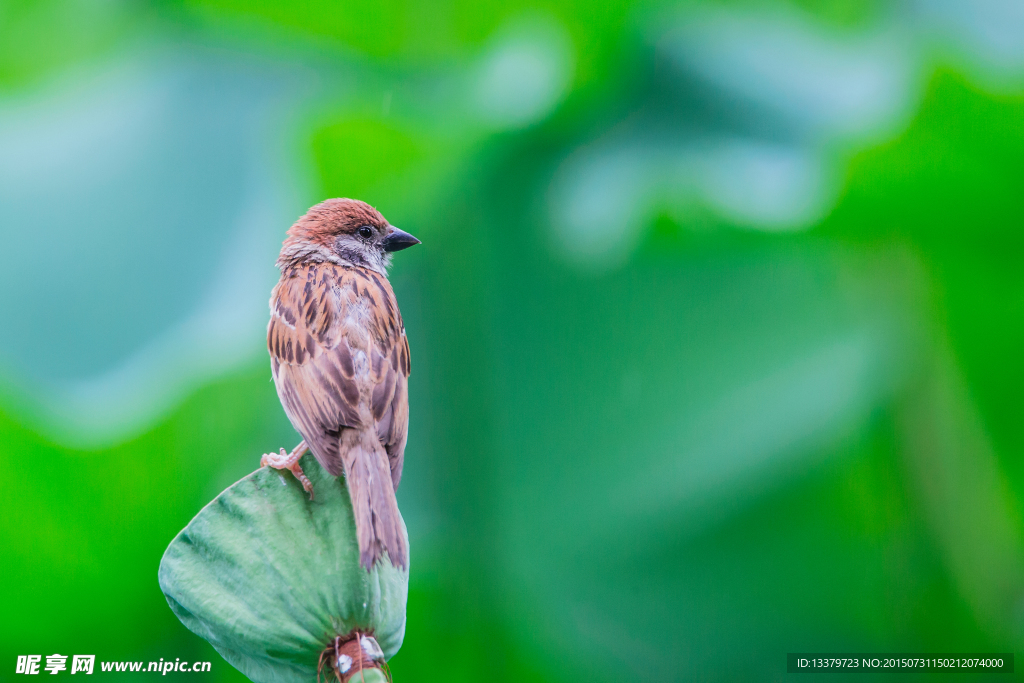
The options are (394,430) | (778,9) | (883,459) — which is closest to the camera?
(394,430)

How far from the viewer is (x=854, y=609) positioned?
86cm

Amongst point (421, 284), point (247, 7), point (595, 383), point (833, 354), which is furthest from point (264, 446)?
point (833, 354)

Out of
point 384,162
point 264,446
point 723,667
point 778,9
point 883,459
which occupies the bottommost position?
point 723,667

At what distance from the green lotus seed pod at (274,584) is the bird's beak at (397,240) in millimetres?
445

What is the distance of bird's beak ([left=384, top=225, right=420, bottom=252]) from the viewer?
0.81 meters

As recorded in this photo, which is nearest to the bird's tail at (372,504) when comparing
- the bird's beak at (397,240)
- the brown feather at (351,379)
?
the brown feather at (351,379)

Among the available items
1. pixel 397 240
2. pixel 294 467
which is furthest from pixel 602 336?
pixel 294 467

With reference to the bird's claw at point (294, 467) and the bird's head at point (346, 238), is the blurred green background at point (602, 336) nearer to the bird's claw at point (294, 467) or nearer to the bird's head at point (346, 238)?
the bird's head at point (346, 238)

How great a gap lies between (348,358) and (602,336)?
40 cm

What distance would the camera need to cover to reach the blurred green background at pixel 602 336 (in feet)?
2.60

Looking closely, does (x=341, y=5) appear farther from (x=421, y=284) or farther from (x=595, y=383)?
(x=595, y=383)

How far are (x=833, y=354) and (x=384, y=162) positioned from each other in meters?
0.63

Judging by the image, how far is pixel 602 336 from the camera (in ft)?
3.03

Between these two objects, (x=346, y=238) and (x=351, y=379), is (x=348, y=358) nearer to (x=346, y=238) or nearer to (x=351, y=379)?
(x=351, y=379)
